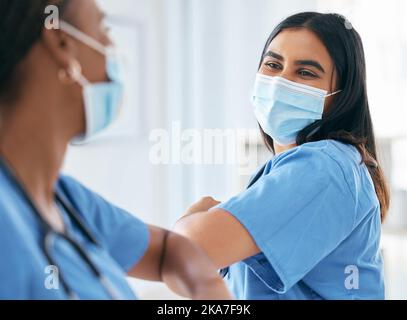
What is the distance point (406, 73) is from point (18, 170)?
1.53 meters

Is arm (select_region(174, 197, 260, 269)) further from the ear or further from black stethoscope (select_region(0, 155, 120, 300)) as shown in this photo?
the ear

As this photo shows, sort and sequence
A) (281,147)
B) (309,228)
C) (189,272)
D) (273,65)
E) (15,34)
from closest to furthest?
(15,34) < (189,272) < (309,228) < (273,65) < (281,147)

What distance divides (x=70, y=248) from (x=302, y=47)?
494 mm

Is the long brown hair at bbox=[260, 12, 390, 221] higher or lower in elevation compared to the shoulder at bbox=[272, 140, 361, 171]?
higher

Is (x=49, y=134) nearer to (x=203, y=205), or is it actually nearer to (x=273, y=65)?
(x=203, y=205)

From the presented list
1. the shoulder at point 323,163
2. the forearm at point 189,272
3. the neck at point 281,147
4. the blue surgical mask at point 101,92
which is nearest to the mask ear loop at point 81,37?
the blue surgical mask at point 101,92

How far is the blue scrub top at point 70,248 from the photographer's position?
1.54 ft

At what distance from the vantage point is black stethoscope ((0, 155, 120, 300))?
50cm

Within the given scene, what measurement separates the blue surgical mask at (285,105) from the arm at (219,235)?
0.22m

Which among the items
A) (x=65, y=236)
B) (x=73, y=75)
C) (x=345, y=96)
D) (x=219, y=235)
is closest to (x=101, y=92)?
(x=73, y=75)

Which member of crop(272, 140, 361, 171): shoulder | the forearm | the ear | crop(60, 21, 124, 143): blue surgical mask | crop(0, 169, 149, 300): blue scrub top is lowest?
the forearm

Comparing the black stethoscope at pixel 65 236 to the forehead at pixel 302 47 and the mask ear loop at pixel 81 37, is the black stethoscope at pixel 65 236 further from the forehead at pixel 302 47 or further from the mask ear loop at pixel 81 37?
the forehead at pixel 302 47

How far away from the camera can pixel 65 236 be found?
528 millimetres

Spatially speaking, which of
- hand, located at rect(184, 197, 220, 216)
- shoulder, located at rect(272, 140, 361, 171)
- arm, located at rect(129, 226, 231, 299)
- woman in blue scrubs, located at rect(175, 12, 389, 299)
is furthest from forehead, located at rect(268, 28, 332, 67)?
arm, located at rect(129, 226, 231, 299)
